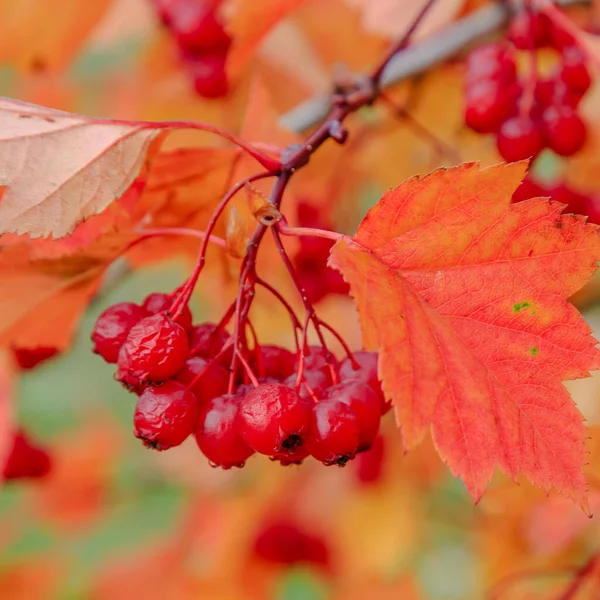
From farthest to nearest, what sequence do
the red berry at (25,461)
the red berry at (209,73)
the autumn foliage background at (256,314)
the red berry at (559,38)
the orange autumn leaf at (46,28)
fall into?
1. the red berry at (25,461)
2. the red berry at (209,73)
3. the orange autumn leaf at (46,28)
4. the red berry at (559,38)
5. the autumn foliage background at (256,314)

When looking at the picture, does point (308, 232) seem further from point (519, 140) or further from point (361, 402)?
point (519, 140)

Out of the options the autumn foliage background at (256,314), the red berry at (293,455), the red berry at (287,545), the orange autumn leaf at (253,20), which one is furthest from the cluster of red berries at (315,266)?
the red berry at (287,545)

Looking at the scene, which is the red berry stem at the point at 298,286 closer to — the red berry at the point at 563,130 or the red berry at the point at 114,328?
the red berry at the point at 114,328

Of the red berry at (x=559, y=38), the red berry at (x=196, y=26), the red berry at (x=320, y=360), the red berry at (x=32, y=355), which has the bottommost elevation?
the red berry at (x=320, y=360)

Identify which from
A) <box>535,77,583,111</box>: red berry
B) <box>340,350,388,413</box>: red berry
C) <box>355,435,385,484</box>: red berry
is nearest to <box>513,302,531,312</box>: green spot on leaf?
<box>340,350,388,413</box>: red berry

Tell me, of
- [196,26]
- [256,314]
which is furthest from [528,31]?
[256,314]

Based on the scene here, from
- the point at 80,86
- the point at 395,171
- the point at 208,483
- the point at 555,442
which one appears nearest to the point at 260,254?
the point at 555,442

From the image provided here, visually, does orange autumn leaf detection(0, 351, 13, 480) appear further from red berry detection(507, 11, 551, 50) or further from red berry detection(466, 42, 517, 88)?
red berry detection(507, 11, 551, 50)
